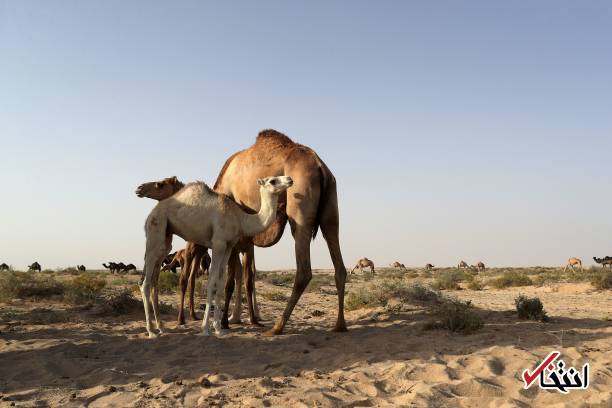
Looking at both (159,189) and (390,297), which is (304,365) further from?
(390,297)

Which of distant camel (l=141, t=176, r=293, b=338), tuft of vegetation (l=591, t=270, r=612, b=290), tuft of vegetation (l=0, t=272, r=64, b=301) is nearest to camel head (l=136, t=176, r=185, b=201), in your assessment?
distant camel (l=141, t=176, r=293, b=338)

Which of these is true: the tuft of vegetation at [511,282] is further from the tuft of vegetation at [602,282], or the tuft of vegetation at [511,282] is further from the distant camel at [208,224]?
the distant camel at [208,224]

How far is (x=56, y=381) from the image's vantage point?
5.71 meters

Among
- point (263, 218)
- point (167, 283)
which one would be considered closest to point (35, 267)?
point (167, 283)

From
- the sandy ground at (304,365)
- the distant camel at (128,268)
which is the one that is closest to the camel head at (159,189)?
the sandy ground at (304,365)

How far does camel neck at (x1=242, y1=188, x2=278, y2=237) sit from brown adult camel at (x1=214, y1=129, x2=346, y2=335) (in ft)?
0.85

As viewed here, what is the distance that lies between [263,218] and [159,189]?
218 centimetres

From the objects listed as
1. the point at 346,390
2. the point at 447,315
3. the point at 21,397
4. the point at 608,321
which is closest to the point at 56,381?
the point at 21,397

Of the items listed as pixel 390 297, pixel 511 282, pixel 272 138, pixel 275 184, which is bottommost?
pixel 511 282

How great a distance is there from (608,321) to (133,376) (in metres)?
8.49

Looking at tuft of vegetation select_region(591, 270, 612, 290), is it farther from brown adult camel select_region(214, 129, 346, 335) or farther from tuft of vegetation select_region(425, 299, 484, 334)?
brown adult camel select_region(214, 129, 346, 335)

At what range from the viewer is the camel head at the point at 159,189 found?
8641 mm

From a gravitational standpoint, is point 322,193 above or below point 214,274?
above

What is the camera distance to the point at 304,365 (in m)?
6.15
